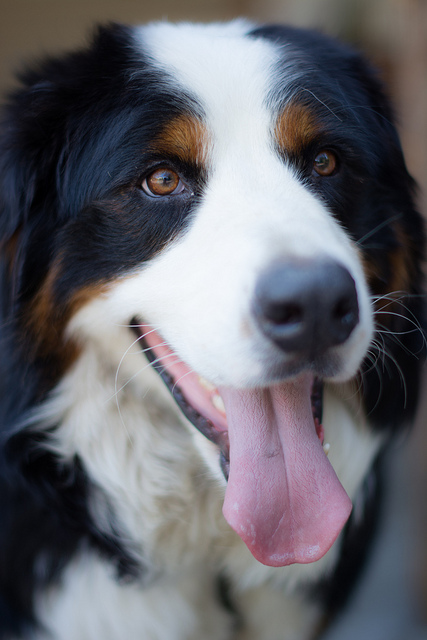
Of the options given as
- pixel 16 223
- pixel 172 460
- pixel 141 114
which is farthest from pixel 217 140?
pixel 172 460

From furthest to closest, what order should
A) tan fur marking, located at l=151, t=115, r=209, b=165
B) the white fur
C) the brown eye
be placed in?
the brown eye
tan fur marking, located at l=151, t=115, r=209, b=165
the white fur

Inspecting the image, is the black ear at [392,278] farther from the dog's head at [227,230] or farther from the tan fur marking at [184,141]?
the tan fur marking at [184,141]

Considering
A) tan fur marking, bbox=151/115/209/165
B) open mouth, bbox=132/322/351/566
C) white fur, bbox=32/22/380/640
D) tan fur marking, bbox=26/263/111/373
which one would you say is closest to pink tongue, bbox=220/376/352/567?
open mouth, bbox=132/322/351/566

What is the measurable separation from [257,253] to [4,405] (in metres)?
0.89

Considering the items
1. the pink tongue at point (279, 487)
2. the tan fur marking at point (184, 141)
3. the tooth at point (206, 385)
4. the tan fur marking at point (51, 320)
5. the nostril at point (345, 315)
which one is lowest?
the pink tongue at point (279, 487)

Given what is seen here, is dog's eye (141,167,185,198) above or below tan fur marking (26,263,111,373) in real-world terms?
above

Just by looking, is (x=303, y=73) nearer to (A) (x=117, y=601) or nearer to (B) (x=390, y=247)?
(B) (x=390, y=247)

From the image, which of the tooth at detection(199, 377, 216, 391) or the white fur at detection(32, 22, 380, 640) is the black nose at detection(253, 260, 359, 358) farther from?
the tooth at detection(199, 377, 216, 391)

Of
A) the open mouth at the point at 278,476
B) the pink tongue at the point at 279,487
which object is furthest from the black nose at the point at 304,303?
the pink tongue at the point at 279,487

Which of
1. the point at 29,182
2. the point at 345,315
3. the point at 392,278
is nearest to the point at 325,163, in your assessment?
the point at 392,278

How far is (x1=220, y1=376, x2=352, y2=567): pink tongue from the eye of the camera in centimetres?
131

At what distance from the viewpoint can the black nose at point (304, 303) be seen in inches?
42.9

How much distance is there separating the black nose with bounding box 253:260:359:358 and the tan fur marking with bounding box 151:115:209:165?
17.4 inches

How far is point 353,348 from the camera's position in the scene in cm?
122
